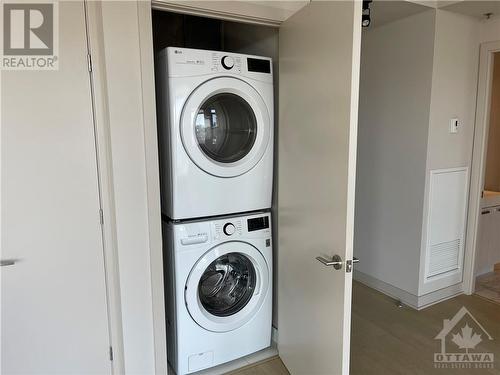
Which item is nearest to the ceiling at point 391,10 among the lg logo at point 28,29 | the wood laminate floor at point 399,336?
the lg logo at point 28,29

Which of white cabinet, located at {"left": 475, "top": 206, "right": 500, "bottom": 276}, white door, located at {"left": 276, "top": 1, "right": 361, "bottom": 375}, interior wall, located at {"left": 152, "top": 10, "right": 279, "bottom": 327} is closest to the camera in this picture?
white door, located at {"left": 276, "top": 1, "right": 361, "bottom": 375}

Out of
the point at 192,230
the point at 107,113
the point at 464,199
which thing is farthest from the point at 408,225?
the point at 107,113

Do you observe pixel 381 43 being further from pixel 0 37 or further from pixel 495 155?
pixel 0 37

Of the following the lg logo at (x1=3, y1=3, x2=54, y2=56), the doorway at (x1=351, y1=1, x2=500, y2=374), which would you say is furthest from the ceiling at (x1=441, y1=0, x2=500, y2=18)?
the lg logo at (x1=3, y1=3, x2=54, y2=56)

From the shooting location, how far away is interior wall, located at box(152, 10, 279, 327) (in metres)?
2.26

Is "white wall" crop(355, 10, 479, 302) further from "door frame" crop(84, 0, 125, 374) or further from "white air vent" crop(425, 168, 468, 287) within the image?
"door frame" crop(84, 0, 125, 374)

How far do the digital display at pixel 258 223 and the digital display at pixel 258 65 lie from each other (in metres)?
0.85

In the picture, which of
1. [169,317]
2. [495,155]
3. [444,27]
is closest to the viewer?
[169,317]

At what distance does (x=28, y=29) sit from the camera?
154 cm

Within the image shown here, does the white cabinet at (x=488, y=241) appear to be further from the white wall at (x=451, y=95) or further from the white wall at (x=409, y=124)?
the white wall at (x=451, y=95)

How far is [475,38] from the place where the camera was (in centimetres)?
281

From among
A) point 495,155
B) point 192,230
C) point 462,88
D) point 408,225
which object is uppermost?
point 462,88

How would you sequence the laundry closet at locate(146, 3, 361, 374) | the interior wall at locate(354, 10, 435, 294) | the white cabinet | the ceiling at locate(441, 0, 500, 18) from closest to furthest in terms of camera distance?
the laundry closet at locate(146, 3, 361, 374), the ceiling at locate(441, 0, 500, 18), the interior wall at locate(354, 10, 435, 294), the white cabinet

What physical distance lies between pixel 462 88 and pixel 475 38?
40 cm
